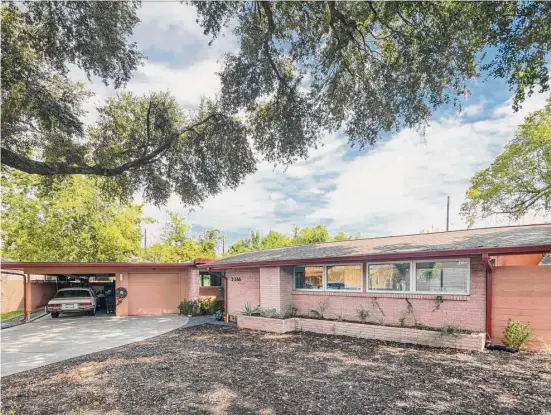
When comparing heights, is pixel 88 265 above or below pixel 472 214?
below

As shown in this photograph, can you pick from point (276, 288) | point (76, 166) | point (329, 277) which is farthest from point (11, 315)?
point (329, 277)

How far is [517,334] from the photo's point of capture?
7.53 meters

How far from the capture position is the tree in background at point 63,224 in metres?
21.4

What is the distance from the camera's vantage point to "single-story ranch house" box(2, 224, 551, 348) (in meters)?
7.72

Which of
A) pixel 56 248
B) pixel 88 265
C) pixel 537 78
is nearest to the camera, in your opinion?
pixel 537 78

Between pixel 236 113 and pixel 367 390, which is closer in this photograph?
pixel 367 390

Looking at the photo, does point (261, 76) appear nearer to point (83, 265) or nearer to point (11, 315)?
point (83, 265)

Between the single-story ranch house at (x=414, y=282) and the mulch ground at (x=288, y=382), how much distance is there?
1.10 meters

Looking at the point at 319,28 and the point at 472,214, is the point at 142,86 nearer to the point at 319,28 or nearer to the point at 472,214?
the point at 319,28

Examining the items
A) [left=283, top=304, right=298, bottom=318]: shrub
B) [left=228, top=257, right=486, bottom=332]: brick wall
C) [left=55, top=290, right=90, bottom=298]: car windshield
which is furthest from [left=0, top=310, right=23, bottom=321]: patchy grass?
[left=283, top=304, right=298, bottom=318]: shrub

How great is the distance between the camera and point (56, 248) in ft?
75.4

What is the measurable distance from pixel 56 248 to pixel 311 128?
22.2m

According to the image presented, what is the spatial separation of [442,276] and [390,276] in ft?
4.88

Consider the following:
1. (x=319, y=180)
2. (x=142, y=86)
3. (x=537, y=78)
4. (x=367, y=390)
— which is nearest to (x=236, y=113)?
(x=142, y=86)
